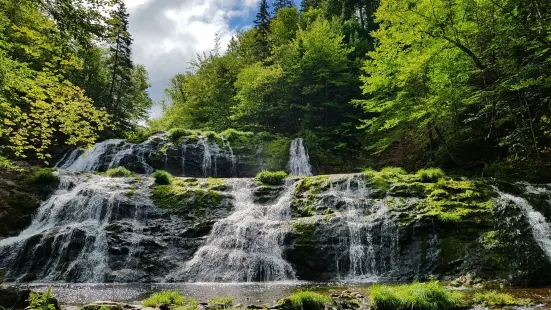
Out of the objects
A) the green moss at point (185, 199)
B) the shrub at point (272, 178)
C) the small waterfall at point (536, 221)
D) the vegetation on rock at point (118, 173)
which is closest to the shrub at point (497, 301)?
the small waterfall at point (536, 221)

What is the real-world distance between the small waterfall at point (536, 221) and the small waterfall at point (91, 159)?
21692 mm

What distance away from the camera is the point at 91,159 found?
935 inches

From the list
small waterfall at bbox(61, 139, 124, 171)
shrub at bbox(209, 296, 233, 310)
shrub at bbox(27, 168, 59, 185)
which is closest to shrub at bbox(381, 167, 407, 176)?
shrub at bbox(209, 296, 233, 310)

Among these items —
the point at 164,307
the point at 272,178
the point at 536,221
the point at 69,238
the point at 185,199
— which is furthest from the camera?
the point at 272,178

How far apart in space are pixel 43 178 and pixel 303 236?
11812 mm

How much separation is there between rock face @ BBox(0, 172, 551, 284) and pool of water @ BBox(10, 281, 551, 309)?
1118mm

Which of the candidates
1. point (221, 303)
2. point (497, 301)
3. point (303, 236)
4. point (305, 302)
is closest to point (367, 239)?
point (303, 236)

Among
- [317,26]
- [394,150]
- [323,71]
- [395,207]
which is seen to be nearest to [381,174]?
[395,207]

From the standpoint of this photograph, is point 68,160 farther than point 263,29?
No

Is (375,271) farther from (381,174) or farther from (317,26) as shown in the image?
(317,26)

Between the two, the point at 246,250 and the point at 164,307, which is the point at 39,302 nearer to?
the point at 164,307

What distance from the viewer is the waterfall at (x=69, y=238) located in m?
12.3

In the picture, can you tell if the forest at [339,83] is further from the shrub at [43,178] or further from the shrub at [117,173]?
the shrub at [117,173]

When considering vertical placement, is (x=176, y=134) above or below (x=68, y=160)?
above
